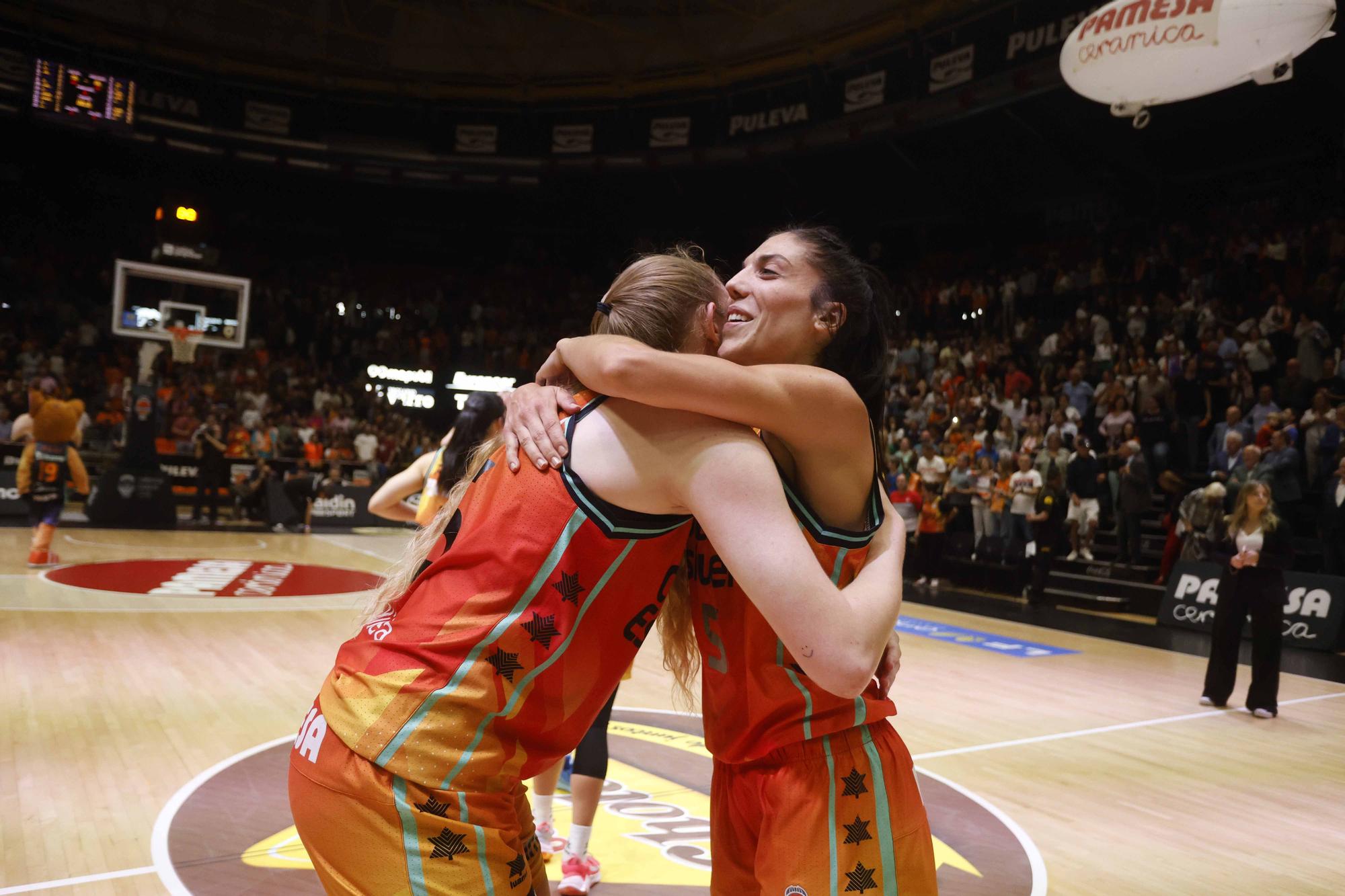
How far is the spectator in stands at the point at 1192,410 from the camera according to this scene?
12266mm

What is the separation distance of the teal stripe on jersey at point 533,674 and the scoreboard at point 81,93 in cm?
2281

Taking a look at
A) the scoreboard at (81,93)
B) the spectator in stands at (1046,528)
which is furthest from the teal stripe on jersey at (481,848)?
the scoreboard at (81,93)

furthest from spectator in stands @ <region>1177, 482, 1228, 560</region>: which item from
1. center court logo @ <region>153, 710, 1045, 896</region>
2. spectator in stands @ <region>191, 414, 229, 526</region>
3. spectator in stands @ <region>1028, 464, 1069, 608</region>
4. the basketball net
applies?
the basketball net

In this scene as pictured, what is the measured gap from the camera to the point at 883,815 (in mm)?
1555

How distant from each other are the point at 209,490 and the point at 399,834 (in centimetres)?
1529

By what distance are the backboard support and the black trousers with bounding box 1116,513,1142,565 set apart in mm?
14313

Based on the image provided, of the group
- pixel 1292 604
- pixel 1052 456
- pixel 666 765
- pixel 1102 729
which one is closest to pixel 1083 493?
pixel 1052 456

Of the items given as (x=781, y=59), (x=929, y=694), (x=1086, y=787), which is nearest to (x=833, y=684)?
(x=1086, y=787)

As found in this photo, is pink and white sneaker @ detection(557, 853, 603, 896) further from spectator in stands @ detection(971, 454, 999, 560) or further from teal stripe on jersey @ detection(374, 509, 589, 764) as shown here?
spectator in stands @ detection(971, 454, 999, 560)

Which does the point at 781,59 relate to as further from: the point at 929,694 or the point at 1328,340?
the point at 929,694

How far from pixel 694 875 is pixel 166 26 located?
76.4 feet

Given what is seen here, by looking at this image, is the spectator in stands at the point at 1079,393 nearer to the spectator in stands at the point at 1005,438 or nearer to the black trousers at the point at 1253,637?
the spectator in stands at the point at 1005,438

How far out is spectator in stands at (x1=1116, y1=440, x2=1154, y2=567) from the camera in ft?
37.2

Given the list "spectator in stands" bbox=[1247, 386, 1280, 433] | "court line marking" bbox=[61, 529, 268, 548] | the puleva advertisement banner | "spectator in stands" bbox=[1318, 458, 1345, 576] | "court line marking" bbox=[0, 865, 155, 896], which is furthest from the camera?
"court line marking" bbox=[61, 529, 268, 548]
